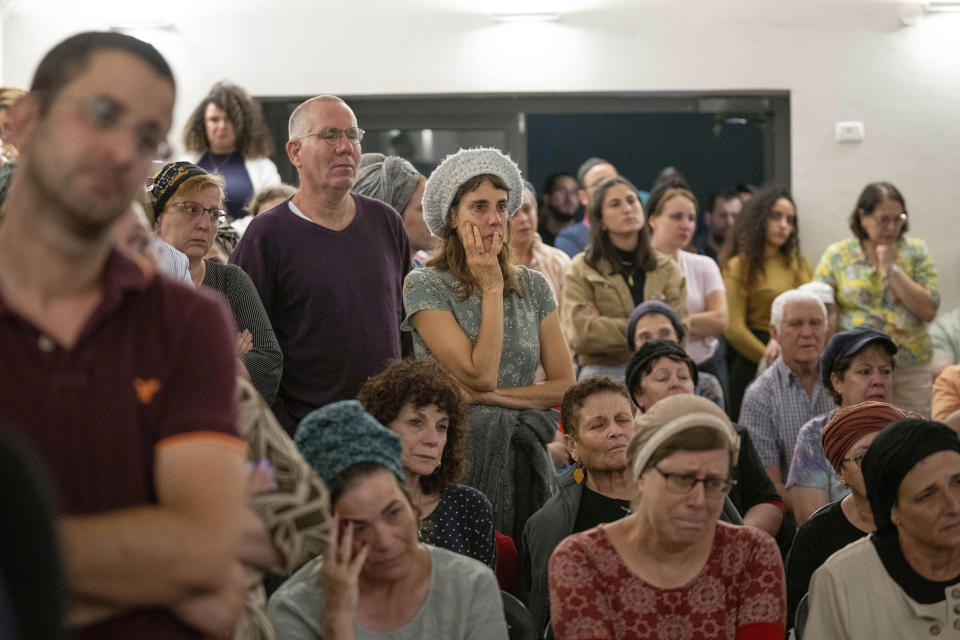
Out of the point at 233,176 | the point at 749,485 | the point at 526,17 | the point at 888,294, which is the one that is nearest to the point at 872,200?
the point at 888,294

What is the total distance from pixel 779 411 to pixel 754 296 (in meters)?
1.59

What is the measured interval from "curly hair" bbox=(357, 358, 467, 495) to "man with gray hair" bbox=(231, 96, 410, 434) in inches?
17.7

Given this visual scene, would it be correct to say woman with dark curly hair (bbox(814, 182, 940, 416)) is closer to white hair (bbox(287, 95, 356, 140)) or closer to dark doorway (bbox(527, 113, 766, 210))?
white hair (bbox(287, 95, 356, 140))

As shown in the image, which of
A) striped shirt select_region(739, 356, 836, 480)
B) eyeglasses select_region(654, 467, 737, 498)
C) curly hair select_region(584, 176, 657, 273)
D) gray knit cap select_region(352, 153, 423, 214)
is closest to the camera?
eyeglasses select_region(654, 467, 737, 498)

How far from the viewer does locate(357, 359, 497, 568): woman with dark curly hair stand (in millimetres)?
2920

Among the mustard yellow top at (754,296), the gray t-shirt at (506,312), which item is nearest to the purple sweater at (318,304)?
the gray t-shirt at (506,312)

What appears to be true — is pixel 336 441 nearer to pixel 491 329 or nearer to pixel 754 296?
pixel 491 329

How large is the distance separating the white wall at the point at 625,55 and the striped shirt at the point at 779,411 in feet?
7.95

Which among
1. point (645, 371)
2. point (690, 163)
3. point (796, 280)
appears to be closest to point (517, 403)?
point (645, 371)

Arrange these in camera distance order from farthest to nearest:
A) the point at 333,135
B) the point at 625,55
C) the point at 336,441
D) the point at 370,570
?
the point at 625,55 → the point at 333,135 → the point at 370,570 → the point at 336,441

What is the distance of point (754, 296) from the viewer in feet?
19.7

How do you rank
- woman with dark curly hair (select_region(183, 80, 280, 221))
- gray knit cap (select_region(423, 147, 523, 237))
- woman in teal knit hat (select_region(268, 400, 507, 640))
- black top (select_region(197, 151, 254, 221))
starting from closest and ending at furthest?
woman in teal knit hat (select_region(268, 400, 507, 640))
gray knit cap (select_region(423, 147, 523, 237))
black top (select_region(197, 151, 254, 221))
woman with dark curly hair (select_region(183, 80, 280, 221))

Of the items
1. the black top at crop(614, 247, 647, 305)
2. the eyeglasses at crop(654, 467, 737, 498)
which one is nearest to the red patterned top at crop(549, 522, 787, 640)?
the eyeglasses at crop(654, 467, 737, 498)

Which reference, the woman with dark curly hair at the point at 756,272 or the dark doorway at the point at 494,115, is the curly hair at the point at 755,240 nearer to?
the woman with dark curly hair at the point at 756,272
